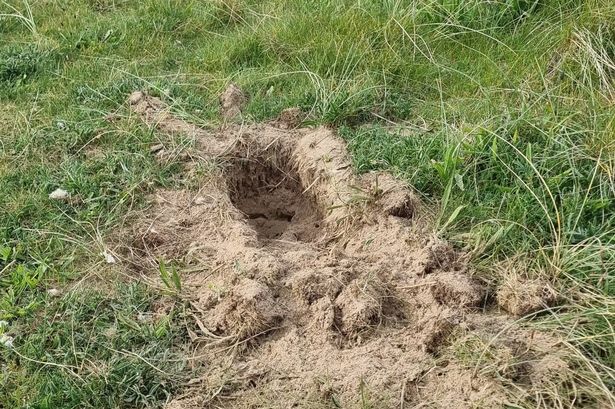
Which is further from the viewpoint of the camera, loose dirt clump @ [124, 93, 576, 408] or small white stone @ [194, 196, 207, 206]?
small white stone @ [194, 196, 207, 206]

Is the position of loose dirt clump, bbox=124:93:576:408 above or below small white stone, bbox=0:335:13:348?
above

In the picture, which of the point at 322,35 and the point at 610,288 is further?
the point at 322,35

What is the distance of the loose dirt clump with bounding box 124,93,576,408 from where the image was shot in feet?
8.82

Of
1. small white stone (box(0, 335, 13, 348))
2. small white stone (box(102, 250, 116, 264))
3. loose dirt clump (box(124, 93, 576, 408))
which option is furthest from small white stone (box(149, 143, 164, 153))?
small white stone (box(0, 335, 13, 348))

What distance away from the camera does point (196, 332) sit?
2945mm

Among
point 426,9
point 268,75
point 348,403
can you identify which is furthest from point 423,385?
point 426,9

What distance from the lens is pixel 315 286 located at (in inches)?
119

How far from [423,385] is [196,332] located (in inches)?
34.7

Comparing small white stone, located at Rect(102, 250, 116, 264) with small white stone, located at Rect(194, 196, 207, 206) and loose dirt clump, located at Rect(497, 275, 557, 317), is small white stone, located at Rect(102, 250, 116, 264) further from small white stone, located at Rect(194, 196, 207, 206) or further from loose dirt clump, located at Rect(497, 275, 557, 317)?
loose dirt clump, located at Rect(497, 275, 557, 317)

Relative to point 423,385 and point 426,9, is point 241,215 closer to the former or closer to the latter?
point 423,385

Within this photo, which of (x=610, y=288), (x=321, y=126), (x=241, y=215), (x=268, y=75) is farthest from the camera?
(x=268, y=75)

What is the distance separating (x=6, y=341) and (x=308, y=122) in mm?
1872

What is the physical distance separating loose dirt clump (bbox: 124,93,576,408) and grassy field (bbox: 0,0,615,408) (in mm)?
132

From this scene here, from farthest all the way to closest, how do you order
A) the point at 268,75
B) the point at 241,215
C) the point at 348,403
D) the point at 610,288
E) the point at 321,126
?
the point at 268,75
the point at 321,126
the point at 241,215
the point at 610,288
the point at 348,403
